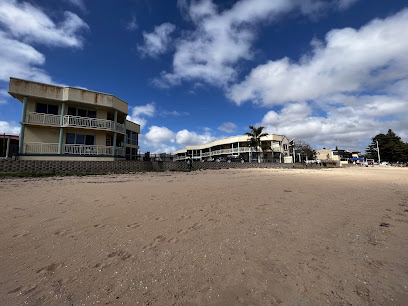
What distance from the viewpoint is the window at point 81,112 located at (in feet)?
58.8

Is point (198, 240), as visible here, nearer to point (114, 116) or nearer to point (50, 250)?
point (50, 250)

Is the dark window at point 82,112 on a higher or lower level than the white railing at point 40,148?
higher

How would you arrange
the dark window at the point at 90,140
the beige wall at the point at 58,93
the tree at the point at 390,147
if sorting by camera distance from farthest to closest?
the tree at the point at 390,147 → the dark window at the point at 90,140 → the beige wall at the point at 58,93

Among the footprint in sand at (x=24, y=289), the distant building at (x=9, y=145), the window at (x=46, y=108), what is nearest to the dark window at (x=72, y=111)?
the window at (x=46, y=108)

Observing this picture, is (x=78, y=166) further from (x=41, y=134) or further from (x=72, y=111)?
(x=72, y=111)

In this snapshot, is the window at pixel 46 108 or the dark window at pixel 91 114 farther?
the dark window at pixel 91 114

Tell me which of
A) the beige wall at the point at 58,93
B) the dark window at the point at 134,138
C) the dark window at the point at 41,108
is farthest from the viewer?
the dark window at the point at 134,138

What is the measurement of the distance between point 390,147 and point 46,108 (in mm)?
89086

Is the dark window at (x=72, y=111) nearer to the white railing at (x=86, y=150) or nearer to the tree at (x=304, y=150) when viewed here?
the white railing at (x=86, y=150)

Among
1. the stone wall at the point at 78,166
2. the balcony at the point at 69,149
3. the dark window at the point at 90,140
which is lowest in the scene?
the stone wall at the point at 78,166

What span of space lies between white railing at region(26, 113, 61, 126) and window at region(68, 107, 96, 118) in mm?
1376

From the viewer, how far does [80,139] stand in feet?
59.2

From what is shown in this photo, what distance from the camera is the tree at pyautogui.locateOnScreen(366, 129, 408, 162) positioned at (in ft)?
194

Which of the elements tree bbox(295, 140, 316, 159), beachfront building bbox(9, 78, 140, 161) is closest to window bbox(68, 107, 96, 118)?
beachfront building bbox(9, 78, 140, 161)
